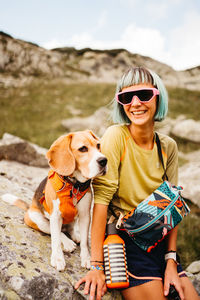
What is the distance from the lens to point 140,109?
8.87 ft

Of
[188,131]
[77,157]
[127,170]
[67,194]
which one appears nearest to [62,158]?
[77,157]

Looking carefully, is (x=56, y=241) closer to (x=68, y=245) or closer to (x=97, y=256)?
(x=68, y=245)

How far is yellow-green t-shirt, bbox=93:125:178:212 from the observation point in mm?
2578

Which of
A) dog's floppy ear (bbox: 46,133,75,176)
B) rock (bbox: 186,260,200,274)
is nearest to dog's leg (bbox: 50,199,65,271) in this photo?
dog's floppy ear (bbox: 46,133,75,176)

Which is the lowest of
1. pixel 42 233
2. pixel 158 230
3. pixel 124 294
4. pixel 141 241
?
pixel 124 294

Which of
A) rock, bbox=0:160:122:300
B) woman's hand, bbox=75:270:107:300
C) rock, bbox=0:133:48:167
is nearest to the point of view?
rock, bbox=0:160:122:300

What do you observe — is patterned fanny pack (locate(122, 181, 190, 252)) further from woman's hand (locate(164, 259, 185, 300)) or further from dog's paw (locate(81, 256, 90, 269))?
dog's paw (locate(81, 256, 90, 269))

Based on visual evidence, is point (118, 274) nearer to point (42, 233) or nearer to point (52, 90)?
point (42, 233)

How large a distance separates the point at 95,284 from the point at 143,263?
57cm

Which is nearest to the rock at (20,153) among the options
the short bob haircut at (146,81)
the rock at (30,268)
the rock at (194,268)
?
the rock at (30,268)

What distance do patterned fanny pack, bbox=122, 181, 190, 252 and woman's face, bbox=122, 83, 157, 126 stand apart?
0.87 metres

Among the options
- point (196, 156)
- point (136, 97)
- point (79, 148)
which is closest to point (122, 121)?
point (136, 97)

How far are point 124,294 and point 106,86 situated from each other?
28.0 meters

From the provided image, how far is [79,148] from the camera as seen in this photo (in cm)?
263
